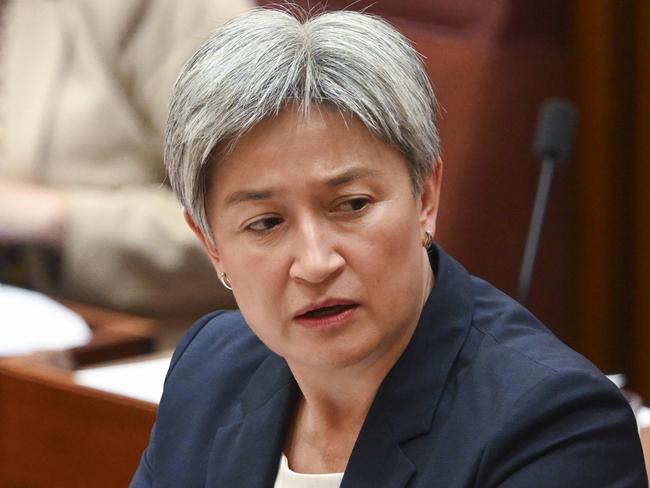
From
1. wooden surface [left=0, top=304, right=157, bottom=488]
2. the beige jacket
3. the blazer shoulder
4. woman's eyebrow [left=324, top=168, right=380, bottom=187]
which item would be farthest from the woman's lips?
the beige jacket

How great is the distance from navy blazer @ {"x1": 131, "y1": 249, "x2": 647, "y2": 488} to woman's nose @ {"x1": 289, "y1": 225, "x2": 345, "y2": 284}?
0.18 metres

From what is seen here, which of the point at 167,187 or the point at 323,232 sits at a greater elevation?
the point at 323,232

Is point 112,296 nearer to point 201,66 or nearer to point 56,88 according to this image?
point 56,88

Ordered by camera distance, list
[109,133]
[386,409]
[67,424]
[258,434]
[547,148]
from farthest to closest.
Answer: [109,133] < [547,148] < [67,424] < [258,434] < [386,409]

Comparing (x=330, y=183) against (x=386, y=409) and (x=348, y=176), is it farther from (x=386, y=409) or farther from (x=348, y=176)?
(x=386, y=409)

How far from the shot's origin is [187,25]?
258 cm

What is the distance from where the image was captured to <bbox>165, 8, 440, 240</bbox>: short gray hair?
4.22 feet

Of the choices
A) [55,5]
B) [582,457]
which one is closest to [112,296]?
[55,5]

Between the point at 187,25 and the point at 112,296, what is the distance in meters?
0.57

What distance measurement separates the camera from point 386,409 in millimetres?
1380

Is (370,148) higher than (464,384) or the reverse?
higher

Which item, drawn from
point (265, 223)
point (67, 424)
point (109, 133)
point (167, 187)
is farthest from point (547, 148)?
point (265, 223)

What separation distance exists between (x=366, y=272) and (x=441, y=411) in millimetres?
182

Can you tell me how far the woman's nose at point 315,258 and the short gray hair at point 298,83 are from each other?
0.40 ft
